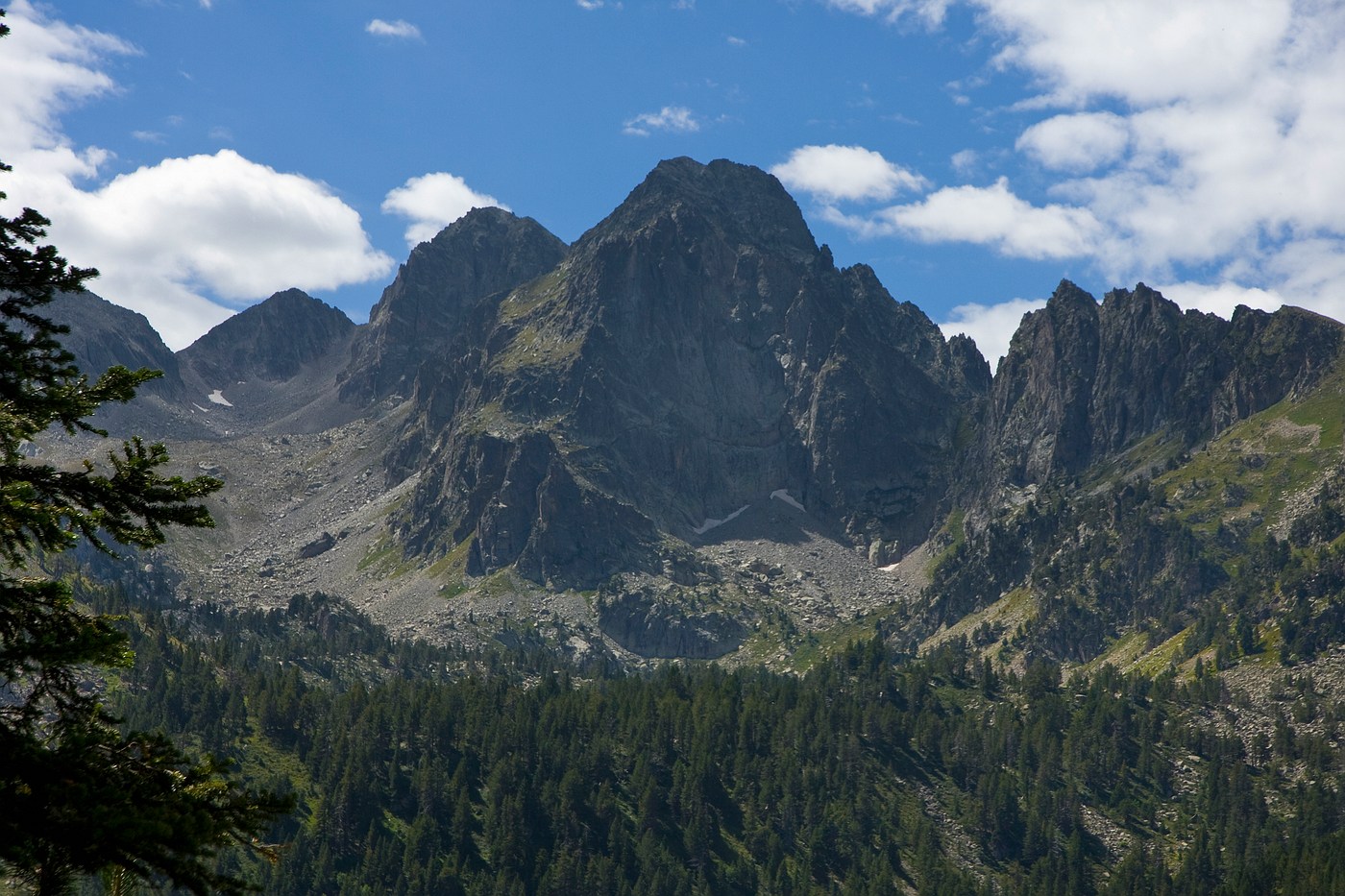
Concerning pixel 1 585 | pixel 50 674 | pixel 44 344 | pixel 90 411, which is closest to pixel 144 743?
pixel 50 674

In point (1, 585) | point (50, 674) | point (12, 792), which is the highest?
point (1, 585)

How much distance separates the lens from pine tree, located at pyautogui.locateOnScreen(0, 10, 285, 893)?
63.9 feet

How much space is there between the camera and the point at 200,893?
67.1ft

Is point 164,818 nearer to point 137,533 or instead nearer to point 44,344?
point 137,533

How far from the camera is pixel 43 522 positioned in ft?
70.2

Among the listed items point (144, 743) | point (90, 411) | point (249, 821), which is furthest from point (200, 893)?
point (90, 411)

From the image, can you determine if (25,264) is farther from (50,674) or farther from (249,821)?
(249,821)

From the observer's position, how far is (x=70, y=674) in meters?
22.2

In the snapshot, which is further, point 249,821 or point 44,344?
point 44,344

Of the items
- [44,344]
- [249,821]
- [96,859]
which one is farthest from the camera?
[44,344]

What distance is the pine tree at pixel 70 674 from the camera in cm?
1948

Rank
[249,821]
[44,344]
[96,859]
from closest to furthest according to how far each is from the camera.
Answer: [96,859], [249,821], [44,344]

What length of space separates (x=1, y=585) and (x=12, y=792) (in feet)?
11.2

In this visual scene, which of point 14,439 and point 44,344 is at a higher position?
point 44,344
